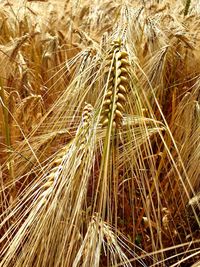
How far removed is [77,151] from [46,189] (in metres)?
0.08

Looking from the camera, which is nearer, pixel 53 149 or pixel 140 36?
pixel 53 149

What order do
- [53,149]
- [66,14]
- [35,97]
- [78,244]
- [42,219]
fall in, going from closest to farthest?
[42,219] → [78,244] → [53,149] → [35,97] → [66,14]

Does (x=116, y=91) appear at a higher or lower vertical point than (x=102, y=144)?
higher

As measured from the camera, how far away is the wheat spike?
826mm

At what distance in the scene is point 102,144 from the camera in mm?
1034

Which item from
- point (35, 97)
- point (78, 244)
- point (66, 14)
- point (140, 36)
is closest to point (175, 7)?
point (66, 14)

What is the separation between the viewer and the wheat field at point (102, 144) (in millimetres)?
820

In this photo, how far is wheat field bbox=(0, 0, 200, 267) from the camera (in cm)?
82

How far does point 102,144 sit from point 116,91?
230 millimetres

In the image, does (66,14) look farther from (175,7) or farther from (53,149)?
(53,149)

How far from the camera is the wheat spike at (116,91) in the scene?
0.83 m

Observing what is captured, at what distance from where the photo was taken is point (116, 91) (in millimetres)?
822

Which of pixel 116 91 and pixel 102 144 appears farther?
pixel 102 144

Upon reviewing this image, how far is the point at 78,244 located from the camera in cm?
98
